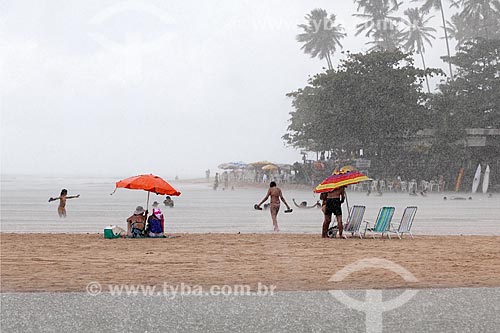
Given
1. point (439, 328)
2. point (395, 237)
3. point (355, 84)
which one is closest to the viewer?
point (439, 328)

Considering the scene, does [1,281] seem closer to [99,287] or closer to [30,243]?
[99,287]

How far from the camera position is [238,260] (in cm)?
1413

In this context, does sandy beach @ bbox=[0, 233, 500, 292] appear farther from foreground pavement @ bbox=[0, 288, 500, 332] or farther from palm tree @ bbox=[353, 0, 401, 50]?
palm tree @ bbox=[353, 0, 401, 50]

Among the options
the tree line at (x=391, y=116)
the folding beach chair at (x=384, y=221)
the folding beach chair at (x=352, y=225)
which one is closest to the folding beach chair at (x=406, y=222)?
the folding beach chair at (x=384, y=221)

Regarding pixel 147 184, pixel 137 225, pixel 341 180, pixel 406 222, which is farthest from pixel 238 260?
pixel 406 222

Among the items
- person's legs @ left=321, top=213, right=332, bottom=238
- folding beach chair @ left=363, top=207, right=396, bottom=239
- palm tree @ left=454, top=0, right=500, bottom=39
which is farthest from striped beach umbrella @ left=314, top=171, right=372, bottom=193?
palm tree @ left=454, top=0, right=500, bottom=39

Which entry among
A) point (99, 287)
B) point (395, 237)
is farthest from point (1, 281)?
point (395, 237)

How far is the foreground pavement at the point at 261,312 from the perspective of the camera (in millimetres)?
8461

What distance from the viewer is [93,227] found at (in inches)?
877

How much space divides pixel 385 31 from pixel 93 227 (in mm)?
77109

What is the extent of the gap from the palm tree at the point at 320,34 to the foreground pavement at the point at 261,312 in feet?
267

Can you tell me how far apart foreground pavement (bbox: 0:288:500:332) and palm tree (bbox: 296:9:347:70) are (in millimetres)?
81322

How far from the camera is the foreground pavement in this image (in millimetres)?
8461

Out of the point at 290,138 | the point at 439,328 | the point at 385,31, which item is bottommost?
the point at 439,328
